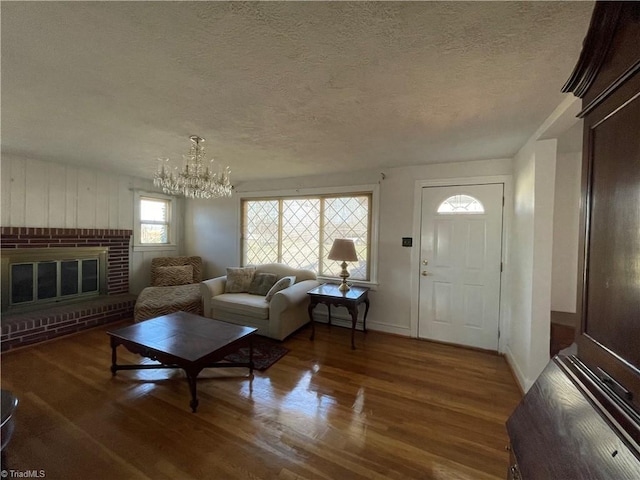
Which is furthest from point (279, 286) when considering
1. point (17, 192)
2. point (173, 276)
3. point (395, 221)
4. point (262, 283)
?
point (17, 192)

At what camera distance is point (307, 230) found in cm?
392

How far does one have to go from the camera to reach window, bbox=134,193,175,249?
4.29 meters

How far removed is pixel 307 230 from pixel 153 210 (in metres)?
2.87

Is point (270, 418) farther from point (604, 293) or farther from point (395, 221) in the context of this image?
point (395, 221)

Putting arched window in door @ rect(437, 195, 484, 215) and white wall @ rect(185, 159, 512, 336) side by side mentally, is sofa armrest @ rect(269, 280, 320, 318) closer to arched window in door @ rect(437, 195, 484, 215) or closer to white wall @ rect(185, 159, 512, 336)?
white wall @ rect(185, 159, 512, 336)

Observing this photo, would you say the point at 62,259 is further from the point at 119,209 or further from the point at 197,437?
the point at 197,437

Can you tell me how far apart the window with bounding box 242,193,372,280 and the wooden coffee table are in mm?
1740

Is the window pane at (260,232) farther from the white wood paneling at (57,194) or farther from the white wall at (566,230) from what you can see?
the white wall at (566,230)

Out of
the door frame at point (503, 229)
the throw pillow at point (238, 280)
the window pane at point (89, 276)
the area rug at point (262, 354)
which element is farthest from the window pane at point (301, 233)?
the window pane at point (89, 276)

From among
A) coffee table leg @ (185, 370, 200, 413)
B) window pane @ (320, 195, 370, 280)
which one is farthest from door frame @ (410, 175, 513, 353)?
coffee table leg @ (185, 370, 200, 413)

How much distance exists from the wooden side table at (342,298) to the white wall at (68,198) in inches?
124

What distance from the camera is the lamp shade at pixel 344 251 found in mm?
3152

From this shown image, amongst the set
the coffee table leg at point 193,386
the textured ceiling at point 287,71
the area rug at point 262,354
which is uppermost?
the textured ceiling at point 287,71

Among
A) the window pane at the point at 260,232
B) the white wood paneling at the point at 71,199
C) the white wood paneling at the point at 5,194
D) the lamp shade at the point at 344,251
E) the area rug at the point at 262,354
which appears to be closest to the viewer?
the area rug at the point at 262,354
